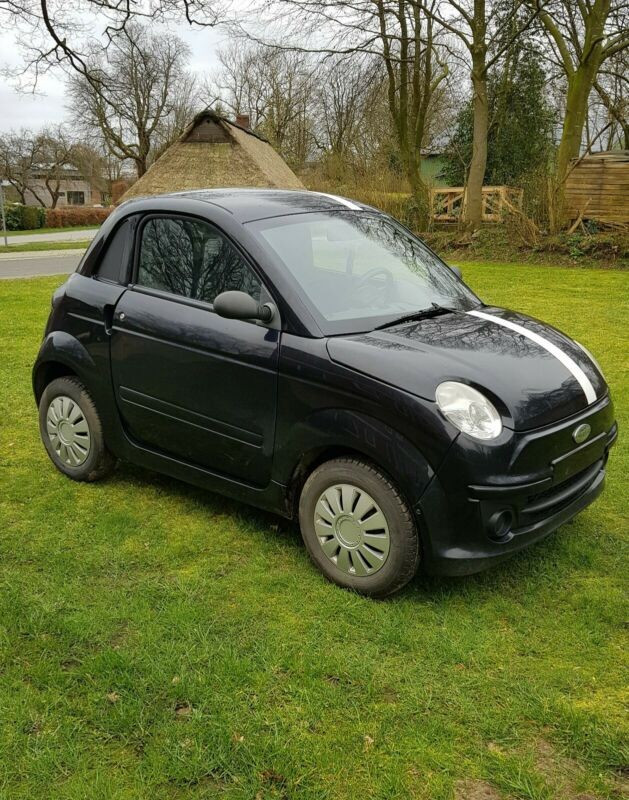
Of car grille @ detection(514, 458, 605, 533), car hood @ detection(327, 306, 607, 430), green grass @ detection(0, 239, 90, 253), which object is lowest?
car grille @ detection(514, 458, 605, 533)

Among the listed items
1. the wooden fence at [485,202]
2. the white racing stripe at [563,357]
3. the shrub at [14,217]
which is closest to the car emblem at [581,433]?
the white racing stripe at [563,357]

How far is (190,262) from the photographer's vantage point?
4.00 m

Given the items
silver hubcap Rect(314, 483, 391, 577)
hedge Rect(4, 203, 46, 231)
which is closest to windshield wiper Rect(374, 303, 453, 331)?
silver hubcap Rect(314, 483, 391, 577)

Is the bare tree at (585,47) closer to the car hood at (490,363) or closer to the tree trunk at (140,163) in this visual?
the car hood at (490,363)

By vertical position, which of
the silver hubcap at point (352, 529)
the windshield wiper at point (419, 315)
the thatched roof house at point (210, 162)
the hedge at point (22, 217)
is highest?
the thatched roof house at point (210, 162)

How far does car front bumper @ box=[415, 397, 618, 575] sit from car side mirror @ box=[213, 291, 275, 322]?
1152 millimetres

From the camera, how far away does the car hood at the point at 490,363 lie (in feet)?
10.3

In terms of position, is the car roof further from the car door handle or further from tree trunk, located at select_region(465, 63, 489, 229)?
tree trunk, located at select_region(465, 63, 489, 229)

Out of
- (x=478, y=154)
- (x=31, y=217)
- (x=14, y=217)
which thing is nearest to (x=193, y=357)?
(x=478, y=154)

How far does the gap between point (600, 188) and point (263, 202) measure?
16185mm

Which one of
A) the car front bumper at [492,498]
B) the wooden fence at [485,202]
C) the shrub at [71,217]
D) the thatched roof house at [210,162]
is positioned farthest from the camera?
the shrub at [71,217]

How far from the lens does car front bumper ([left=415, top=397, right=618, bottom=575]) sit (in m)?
3.00

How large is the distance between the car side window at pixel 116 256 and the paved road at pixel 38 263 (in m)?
15.8

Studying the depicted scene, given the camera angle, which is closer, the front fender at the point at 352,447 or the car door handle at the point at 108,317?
the front fender at the point at 352,447
